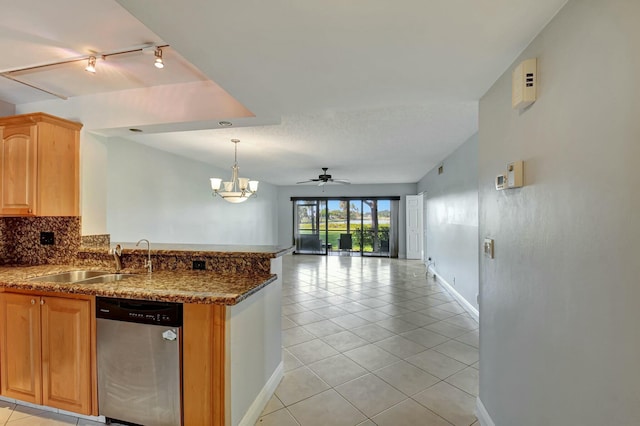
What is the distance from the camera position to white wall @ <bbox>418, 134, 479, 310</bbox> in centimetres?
400

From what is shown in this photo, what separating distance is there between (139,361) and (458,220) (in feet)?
14.9

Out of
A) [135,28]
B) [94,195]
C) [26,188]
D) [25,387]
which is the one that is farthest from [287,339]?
[135,28]

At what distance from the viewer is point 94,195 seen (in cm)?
281

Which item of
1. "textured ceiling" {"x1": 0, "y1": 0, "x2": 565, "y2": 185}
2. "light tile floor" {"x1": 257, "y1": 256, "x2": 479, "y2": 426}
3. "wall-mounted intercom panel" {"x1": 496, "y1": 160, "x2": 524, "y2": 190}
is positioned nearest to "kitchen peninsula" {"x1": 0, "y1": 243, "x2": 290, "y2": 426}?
"light tile floor" {"x1": 257, "y1": 256, "x2": 479, "y2": 426}

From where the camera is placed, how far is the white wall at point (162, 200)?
401 cm

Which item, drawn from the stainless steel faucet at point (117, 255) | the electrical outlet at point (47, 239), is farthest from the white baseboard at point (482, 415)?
the electrical outlet at point (47, 239)

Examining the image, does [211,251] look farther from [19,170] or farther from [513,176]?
[513,176]

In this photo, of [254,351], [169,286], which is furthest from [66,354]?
[254,351]

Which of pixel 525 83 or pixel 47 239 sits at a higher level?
pixel 525 83

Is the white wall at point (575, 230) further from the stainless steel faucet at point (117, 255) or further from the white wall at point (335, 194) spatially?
the white wall at point (335, 194)

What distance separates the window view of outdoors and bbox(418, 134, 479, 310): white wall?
3114 millimetres

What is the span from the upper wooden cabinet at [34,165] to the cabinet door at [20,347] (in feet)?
2.54

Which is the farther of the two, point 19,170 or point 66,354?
point 19,170

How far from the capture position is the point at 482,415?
76.3 inches
